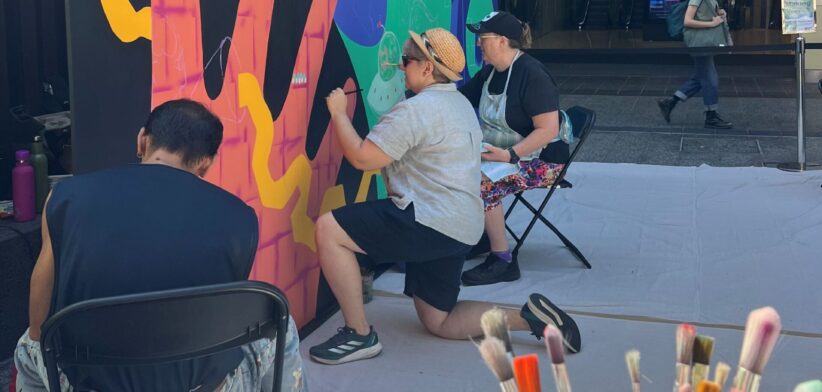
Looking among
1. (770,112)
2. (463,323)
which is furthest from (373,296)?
(770,112)

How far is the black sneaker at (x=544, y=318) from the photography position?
385cm

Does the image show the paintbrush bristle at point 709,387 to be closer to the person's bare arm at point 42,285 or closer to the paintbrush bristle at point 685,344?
the paintbrush bristle at point 685,344

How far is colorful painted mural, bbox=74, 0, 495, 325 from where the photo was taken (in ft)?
9.92

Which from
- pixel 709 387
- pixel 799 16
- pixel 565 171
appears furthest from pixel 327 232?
pixel 799 16

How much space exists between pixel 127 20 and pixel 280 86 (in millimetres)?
1037

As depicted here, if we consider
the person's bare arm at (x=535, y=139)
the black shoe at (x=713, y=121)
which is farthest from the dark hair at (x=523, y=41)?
the black shoe at (x=713, y=121)

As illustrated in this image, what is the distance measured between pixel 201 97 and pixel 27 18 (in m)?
1.31

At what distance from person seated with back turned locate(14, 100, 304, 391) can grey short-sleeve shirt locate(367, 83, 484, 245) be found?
146 centimetres

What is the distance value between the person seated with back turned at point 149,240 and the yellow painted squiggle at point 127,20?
22.9 inches

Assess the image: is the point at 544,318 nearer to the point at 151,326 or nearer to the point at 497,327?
the point at 151,326

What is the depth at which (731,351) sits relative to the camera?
398 cm

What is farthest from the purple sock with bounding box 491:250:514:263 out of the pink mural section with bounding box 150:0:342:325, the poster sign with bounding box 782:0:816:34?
the poster sign with bounding box 782:0:816:34

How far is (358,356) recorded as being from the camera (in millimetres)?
3848

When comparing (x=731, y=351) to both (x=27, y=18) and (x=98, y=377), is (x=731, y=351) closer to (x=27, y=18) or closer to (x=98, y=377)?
(x=98, y=377)
